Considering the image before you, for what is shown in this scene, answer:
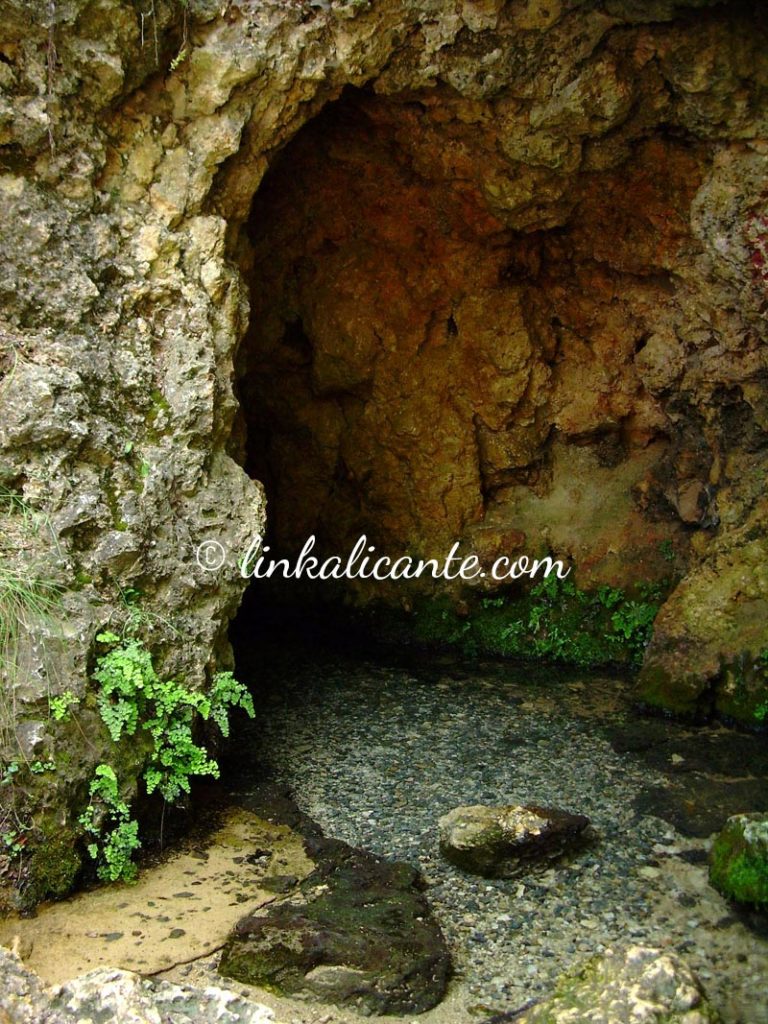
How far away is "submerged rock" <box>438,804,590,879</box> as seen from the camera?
4934 millimetres

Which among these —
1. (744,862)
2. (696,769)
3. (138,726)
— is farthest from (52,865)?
(696,769)

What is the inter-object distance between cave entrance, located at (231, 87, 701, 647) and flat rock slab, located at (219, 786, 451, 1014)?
400 cm

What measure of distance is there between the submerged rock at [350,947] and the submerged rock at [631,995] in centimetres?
64

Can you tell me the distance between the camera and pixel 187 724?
5168mm

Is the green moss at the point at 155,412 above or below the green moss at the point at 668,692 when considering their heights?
above

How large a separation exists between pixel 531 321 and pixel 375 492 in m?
2.10

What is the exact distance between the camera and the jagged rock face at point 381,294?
16.7 ft

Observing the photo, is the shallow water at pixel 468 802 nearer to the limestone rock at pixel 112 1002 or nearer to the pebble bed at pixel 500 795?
the pebble bed at pixel 500 795

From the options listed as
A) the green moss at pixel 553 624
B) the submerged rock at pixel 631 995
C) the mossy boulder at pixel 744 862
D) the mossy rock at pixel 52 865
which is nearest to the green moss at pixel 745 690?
the green moss at pixel 553 624

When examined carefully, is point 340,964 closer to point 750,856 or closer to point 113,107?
point 750,856

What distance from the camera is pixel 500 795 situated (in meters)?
5.82

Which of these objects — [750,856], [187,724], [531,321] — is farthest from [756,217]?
[187,724]

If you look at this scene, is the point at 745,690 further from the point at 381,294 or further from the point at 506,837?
the point at 381,294

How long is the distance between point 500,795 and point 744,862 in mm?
1541
